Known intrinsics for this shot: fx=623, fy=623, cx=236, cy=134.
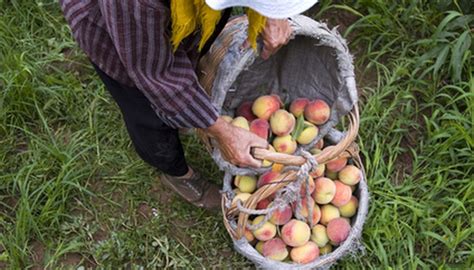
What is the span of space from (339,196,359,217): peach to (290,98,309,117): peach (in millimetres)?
353

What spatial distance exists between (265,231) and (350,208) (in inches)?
12.6

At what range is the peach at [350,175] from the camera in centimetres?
214

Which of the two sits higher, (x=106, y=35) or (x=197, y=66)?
(x=106, y=35)

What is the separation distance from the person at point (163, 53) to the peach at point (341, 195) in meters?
0.49

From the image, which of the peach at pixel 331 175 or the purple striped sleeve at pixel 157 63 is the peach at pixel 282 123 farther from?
the purple striped sleeve at pixel 157 63

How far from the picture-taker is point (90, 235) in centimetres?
225

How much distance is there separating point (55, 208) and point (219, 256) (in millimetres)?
627

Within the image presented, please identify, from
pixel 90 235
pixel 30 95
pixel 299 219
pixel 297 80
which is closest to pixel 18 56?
pixel 30 95

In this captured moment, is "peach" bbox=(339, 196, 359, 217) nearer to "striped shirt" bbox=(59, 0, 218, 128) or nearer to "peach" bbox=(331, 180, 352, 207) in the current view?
"peach" bbox=(331, 180, 352, 207)

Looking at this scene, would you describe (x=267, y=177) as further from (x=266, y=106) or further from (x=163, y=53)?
(x=163, y=53)

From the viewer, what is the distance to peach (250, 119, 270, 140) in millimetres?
2088

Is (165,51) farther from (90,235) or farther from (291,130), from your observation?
(90,235)

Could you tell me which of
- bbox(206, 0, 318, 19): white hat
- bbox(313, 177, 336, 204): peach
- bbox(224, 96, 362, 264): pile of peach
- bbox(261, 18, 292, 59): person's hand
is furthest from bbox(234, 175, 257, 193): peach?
bbox(206, 0, 318, 19): white hat

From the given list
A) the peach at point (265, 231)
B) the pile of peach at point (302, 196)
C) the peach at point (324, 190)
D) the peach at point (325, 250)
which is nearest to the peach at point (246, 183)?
the pile of peach at point (302, 196)
